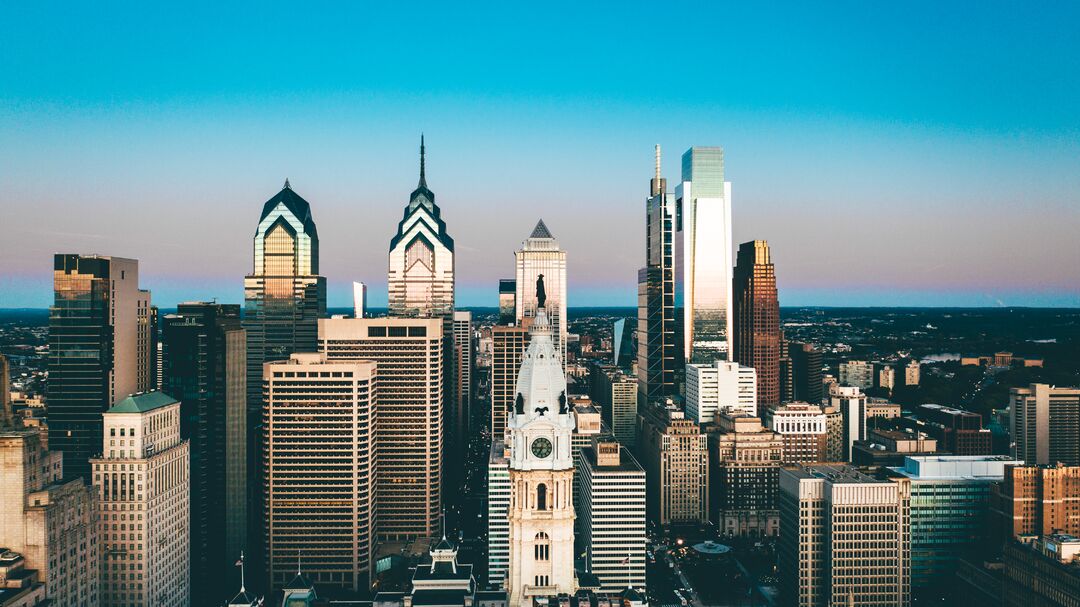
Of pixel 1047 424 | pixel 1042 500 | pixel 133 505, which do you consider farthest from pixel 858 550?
pixel 1047 424

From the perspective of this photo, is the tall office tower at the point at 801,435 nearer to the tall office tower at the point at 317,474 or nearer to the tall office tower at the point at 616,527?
the tall office tower at the point at 616,527

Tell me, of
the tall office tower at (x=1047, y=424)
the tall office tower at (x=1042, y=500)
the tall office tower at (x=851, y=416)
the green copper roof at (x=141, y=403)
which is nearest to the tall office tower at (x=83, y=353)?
the green copper roof at (x=141, y=403)

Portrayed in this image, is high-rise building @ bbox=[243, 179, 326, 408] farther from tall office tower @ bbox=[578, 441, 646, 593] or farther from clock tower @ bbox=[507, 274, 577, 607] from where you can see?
clock tower @ bbox=[507, 274, 577, 607]

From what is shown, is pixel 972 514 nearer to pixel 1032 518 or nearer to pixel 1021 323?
pixel 1032 518

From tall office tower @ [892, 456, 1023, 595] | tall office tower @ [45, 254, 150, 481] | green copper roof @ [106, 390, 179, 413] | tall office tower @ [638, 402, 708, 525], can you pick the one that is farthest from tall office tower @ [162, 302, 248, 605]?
tall office tower @ [892, 456, 1023, 595]

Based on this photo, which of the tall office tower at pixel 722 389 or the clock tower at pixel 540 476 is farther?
the tall office tower at pixel 722 389
